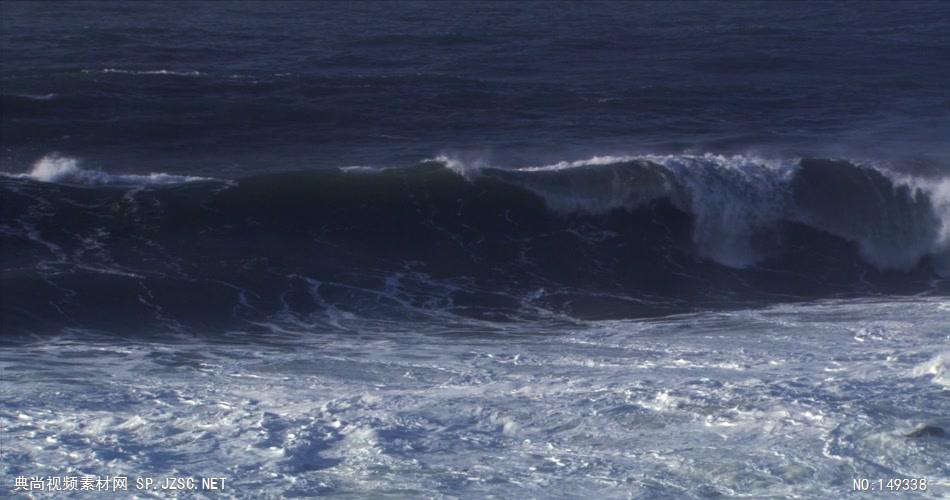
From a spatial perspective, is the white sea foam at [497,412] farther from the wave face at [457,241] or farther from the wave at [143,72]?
Result: the wave at [143,72]

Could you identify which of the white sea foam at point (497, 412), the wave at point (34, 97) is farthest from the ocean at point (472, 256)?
the wave at point (34, 97)

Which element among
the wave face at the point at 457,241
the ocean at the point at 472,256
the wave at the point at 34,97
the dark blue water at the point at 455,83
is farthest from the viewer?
the wave at the point at 34,97

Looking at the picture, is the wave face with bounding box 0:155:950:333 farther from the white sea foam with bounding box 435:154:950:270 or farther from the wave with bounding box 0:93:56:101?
the wave with bounding box 0:93:56:101

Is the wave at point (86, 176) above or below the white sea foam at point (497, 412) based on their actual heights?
above

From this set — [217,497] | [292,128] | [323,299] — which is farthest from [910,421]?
[292,128]

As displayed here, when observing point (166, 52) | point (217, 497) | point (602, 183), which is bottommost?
point (217, 497)

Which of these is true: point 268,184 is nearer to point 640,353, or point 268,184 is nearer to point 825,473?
point 640,353

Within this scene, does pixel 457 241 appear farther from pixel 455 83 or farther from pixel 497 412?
pixel 455 83
